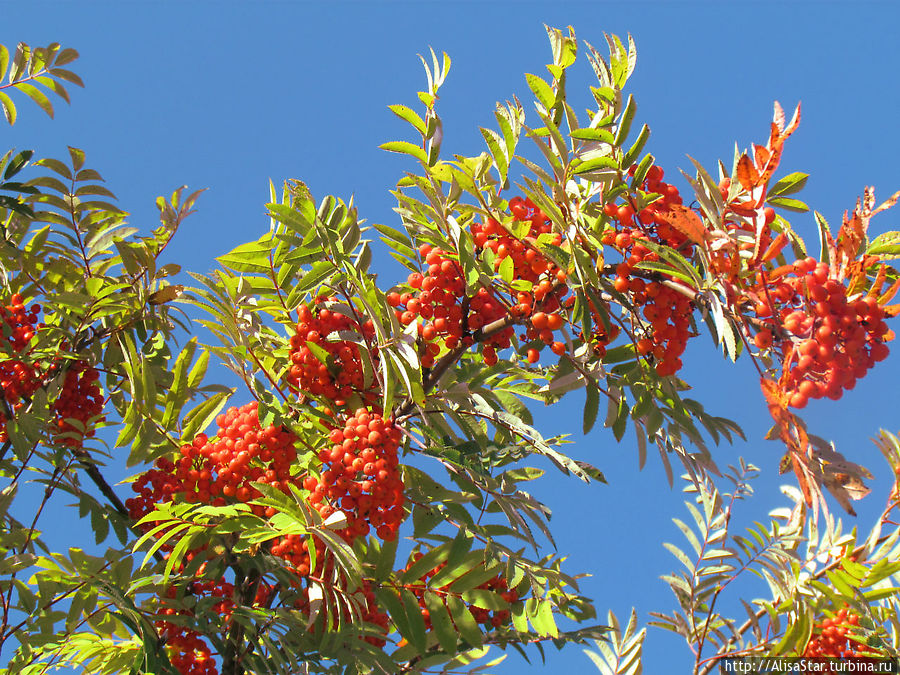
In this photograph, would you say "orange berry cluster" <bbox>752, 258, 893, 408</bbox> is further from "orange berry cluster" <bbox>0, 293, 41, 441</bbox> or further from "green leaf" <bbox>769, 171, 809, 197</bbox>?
"orange berry cluster" <bbox>0, 293, 41, 441</bbox>

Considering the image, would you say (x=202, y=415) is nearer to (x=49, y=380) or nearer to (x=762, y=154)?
(x=49, y=380)

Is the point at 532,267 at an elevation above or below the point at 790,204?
below

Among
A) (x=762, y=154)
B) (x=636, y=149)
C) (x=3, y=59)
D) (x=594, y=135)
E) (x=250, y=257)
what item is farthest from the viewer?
(x=3, y=59)

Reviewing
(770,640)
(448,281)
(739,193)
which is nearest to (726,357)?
(739,193)

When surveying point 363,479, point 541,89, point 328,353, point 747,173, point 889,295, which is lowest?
point 363,479

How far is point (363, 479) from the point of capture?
2.37m

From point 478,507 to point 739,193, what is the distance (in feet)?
4.55

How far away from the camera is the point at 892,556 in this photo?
2627 mm

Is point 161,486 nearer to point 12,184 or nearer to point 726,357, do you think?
point 12,184

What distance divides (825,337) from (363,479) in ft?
4.42

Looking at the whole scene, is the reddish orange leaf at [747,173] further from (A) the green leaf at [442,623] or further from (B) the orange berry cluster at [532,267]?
(A) the green leaf at [442,623]

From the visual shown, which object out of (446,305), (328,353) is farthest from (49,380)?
(446,305)

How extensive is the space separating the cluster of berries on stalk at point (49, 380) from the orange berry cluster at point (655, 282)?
224 cm

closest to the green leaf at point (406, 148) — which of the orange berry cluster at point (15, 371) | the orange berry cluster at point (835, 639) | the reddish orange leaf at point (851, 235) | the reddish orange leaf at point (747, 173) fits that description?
the reddish orange leaf at point (747, 173)
